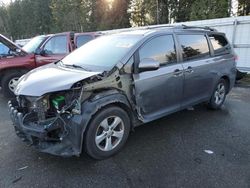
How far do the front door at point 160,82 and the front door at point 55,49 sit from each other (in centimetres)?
398

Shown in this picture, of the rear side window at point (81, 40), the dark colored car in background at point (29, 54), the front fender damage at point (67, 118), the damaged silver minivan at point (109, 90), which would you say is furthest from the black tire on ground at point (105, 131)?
the rear side window at point (81, 40)

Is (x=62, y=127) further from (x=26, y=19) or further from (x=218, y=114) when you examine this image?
(x=26, y=19)

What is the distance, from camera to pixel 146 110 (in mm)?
3768

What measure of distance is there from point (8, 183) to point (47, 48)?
524 centimetres

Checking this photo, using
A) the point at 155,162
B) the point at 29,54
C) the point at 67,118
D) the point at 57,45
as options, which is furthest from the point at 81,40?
the point at 155,162

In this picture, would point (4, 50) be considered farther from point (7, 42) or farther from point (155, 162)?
point (155, 162)

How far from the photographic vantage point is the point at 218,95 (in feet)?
17.6

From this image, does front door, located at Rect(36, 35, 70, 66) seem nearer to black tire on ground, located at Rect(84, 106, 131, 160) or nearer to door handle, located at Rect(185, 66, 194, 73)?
door handle, located at Rect(185, 66, 194, 73)

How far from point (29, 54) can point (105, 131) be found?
4435 millimetres

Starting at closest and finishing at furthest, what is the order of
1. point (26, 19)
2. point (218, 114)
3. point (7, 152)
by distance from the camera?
point (7, 152)
point (218, 114)
point (26, 19)

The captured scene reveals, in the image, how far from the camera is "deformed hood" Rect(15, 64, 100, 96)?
3.05m

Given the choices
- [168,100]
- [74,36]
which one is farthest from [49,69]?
[74,36]

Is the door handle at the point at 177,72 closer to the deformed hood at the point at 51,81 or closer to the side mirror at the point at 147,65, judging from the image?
the side mirror at the point at 147,65

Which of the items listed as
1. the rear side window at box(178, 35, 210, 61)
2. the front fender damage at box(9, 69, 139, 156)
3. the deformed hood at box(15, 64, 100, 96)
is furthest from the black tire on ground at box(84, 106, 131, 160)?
the rear side window at box(178, 35, 210, 61)
